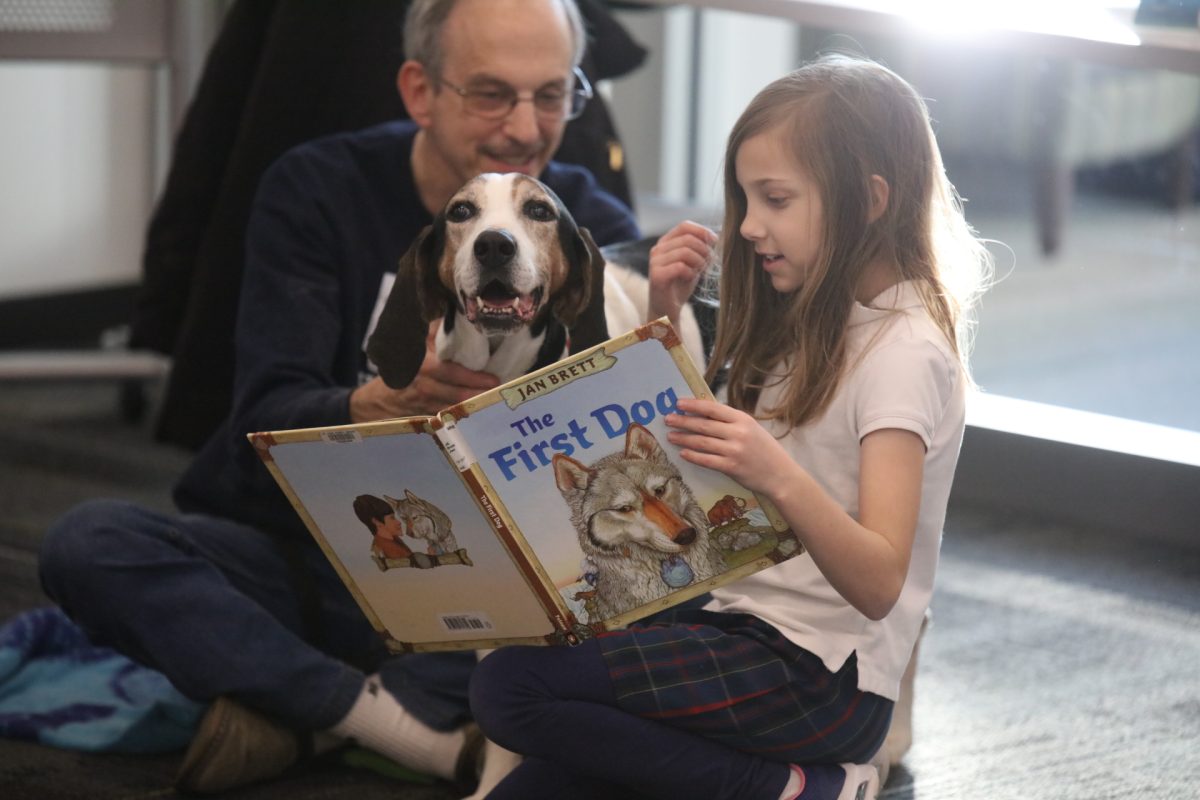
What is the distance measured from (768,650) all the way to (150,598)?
29.6 inches

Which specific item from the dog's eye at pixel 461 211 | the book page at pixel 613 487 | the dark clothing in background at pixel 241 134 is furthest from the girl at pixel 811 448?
the dark clothing in background at pixel 241 134

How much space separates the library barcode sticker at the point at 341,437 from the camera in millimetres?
1429

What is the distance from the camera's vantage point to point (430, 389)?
1585 millimetres

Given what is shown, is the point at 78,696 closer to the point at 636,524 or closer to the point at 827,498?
the point at 636,524

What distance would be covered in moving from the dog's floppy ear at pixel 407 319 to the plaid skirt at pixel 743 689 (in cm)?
34

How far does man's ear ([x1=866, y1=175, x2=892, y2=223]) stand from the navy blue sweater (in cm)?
58

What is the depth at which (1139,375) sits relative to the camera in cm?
346

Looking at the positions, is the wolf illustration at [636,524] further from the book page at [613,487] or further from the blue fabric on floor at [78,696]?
the blue fabric on floor at [78,696]

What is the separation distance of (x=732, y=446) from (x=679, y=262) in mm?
287

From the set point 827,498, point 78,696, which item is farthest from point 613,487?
point 78,696

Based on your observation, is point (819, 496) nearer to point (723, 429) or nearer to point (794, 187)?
point (723, 429)

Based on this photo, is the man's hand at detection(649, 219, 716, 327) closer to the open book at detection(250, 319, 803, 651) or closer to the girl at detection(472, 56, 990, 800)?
the girl at detection(472, 56, 990, 800)

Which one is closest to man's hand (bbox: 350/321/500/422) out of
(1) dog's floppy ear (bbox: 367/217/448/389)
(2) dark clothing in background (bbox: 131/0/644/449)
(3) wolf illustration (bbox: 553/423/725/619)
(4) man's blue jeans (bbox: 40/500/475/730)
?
(1) dog's floppy ear (bbox: 367/217/448/389)

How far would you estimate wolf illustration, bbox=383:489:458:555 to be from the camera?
1.46 m
